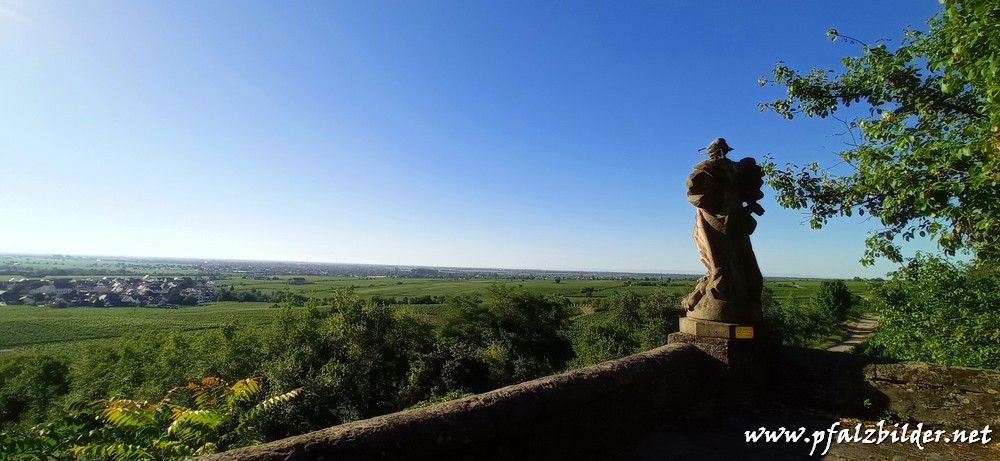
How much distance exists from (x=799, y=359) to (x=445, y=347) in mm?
31150

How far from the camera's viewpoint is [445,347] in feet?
114

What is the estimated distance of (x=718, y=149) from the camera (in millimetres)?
5965

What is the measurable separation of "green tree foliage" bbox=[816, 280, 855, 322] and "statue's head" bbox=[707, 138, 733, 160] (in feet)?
189

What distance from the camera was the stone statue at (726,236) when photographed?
5328 millimetres

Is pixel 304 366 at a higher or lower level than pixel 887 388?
lower

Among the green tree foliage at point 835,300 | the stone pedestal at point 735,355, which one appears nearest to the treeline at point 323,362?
the stone pedestal at point 735,355

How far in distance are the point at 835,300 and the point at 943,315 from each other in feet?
170

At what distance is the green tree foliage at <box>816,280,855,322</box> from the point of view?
173ft

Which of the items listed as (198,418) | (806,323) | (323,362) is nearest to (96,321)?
(323,362)

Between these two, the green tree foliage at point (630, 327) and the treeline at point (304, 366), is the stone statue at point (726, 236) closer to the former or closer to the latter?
the treeline at point (304, 366)

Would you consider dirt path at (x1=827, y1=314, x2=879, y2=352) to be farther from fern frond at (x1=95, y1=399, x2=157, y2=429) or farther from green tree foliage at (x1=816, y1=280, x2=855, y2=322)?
fern frond at (x1=95, y1=399, x2=157, y2=429)

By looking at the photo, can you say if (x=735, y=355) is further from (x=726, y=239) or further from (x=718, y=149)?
(x=718, y=149)

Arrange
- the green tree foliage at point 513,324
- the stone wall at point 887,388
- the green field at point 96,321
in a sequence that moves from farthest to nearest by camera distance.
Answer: the green field at point 96,321 < the green tree foliage at point 513,324 < the stone wall at point 887,388

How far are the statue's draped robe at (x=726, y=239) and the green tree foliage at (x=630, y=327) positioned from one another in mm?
30845
